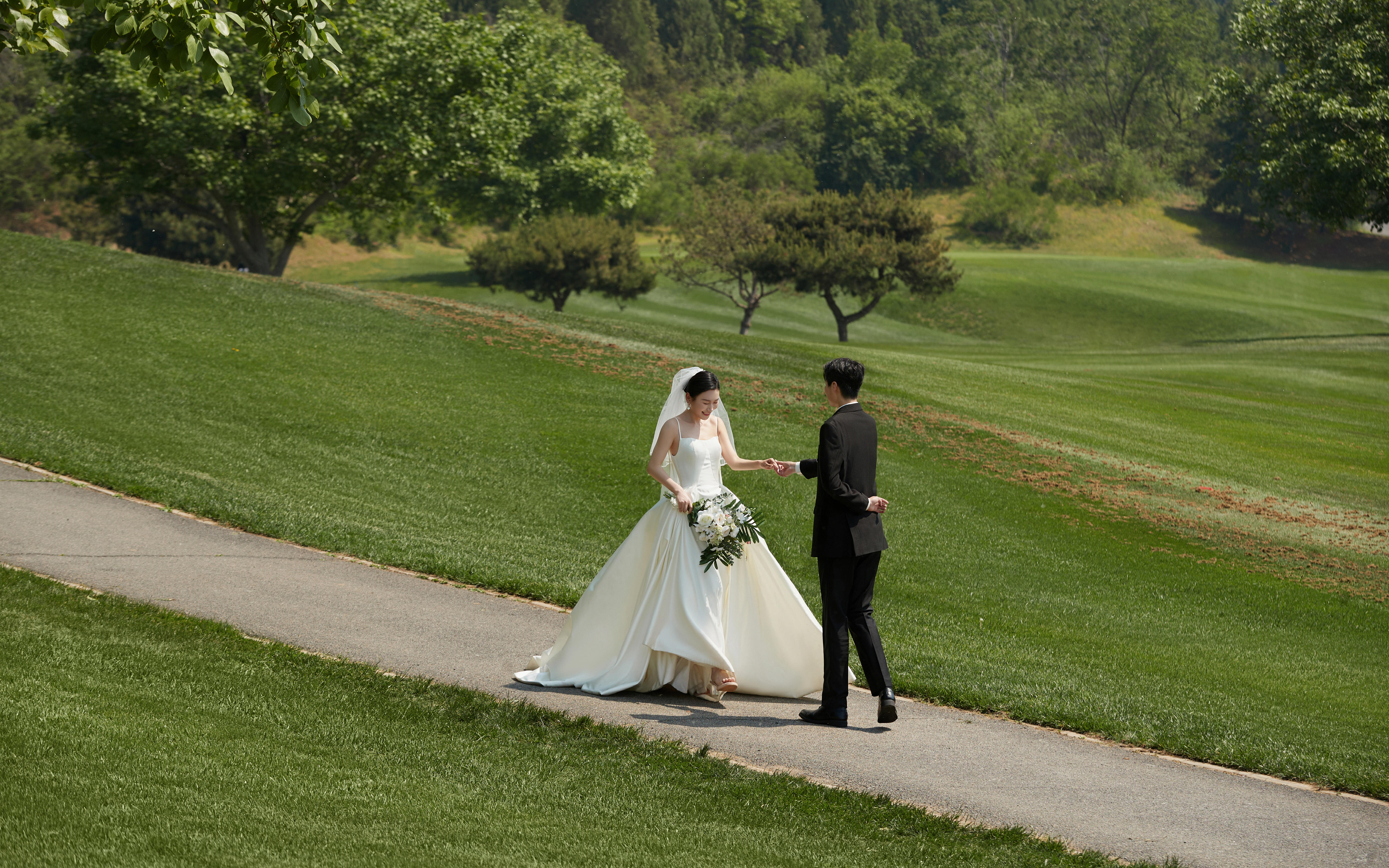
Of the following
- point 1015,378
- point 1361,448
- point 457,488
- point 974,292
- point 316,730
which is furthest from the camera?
point 974,292

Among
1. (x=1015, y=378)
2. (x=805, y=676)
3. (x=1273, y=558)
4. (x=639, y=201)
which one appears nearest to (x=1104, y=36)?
(x=639, y=201)

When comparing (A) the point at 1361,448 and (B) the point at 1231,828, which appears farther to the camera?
(A) the point at 1361,448

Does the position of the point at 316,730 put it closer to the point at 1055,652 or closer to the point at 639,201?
the point at 1055,652

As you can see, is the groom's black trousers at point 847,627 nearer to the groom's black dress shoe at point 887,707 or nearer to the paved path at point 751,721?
the groom's black dress shoe at point 887,707

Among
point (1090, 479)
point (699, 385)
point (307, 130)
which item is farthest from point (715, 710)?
point (307, 130)

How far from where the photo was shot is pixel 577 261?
5469cm

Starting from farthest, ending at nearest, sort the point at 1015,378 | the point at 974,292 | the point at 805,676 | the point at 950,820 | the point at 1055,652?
1. the point at 974,292
2. the point at 1015,378
3. the point at 1055,652
4. the point at 805,676
5. the point at 950,820

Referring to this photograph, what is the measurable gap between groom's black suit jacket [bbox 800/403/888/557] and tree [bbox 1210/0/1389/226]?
111ft

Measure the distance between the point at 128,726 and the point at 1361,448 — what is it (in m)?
29.4

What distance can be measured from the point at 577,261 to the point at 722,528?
156ft

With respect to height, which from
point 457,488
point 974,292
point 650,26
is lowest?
point 457,488

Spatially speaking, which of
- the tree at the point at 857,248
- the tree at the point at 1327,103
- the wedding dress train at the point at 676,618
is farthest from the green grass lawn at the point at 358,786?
the tree at the point at 857,248

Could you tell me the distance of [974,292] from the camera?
71312 millimetres

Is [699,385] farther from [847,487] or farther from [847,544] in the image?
[847,544]
